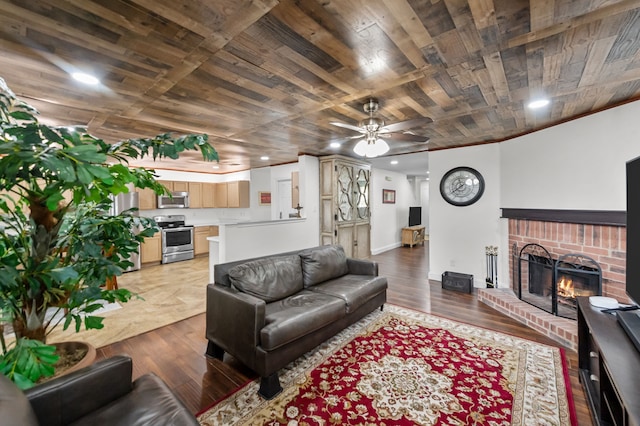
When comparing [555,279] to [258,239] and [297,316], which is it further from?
[258,239]

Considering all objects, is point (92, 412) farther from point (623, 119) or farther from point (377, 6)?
point (623, 119)

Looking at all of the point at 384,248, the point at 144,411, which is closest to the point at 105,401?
the point at 144,411

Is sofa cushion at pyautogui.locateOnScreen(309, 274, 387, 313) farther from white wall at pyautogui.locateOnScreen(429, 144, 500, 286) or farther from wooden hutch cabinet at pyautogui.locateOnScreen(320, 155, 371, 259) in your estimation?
white wall at pyautogui.locateOnScreen(429, 144, 500, 286)

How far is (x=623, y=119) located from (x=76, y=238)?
4304 millimetres

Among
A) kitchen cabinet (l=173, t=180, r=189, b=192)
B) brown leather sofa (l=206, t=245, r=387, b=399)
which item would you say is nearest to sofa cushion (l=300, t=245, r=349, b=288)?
brown leather sofa (l=206, t=245, r=387, b=399)

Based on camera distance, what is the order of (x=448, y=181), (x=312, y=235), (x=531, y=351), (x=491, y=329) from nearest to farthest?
(x=531, y=351), (x=491, y=329), (x=448, y=181), (x=312, y=235)

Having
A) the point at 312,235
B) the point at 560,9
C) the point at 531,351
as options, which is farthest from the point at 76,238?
the point at 312,235

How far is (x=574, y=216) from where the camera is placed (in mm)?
3018

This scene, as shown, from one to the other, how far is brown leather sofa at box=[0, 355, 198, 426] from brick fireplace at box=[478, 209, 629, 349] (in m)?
3.32

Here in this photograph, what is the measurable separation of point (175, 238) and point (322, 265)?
456 cm

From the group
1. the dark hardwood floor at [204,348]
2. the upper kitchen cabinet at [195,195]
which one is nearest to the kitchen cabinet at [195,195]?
the upper kitchen cabinet at [195,195]

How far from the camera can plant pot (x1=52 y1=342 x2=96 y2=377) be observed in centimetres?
157

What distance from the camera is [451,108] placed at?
274cm

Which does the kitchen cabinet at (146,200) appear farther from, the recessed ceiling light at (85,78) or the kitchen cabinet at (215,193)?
the recessed ceiling light at (85,78)
